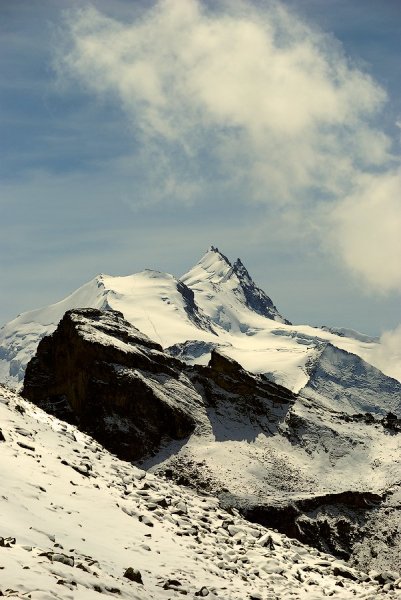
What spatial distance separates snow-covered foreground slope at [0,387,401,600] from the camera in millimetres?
23855

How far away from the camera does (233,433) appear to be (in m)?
78.8

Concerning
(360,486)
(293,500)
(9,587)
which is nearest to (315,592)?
(9,587)

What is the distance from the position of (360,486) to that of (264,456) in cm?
912

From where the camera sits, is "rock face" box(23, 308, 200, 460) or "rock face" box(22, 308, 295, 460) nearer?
"rock face" box(23, 308, 200, 460)

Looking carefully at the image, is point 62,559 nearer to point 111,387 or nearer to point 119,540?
point 119,540

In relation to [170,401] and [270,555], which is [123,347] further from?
[270,555]

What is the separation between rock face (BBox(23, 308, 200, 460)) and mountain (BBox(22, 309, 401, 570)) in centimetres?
11

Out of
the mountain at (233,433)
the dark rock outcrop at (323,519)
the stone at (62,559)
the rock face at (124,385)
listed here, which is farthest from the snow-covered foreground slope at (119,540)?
the rock face at (124,385)

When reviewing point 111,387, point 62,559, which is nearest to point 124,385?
point 111,387

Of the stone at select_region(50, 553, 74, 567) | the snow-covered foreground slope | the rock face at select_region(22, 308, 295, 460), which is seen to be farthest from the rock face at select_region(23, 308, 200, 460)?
the stone at select_region(50, 553, 74, 567)

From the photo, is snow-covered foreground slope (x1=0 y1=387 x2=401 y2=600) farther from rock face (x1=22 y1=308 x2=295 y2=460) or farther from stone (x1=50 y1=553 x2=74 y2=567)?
rock face (x1=22 y1=308 x2=295 y2=460)

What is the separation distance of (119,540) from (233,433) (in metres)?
48.7

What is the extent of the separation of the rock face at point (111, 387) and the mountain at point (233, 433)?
0.11m

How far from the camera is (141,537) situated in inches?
1254
